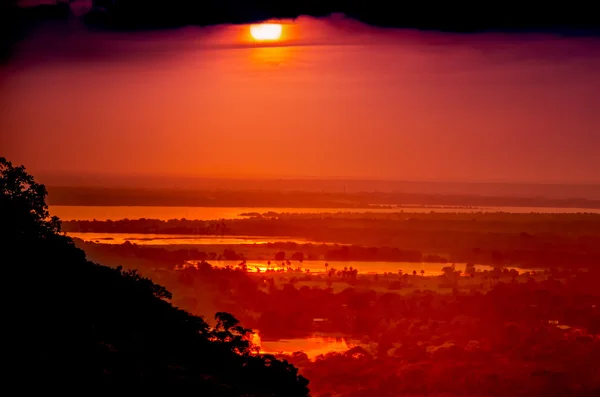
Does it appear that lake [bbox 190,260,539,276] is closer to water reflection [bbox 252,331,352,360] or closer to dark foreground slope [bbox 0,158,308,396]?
water reflection [bbox 252,331,352,360]

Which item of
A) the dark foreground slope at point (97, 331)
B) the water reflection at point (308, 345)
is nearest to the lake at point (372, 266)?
the water reflection at point (308, 345)

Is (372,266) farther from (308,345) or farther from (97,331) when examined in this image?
(97,331)

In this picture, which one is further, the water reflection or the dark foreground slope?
the water reflection

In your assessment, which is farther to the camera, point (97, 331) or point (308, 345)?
point (308, 345)

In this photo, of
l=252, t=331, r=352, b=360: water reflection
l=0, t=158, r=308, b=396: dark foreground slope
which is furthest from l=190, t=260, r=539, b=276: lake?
l=0, t=158, r=308, b=396: dark foreground slope

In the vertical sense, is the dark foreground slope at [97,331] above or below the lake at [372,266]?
below

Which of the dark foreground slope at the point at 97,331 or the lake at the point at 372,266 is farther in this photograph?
the lake at the point at 372,266

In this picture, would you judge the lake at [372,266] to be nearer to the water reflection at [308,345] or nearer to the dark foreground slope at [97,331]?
the water reflection at [308,345]

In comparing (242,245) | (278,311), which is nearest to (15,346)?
(278,311)

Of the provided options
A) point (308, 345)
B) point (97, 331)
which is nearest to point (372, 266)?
point (308, 345)
